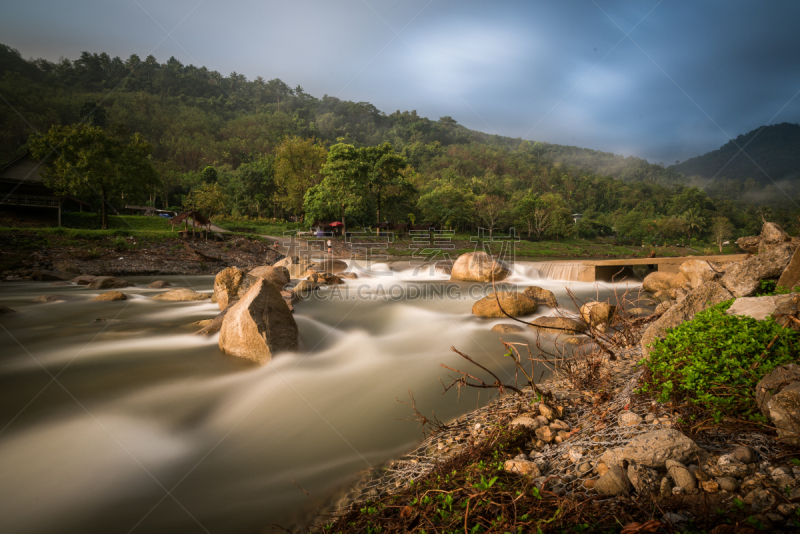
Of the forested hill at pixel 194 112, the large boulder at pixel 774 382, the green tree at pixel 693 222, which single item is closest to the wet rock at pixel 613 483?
the large boulder at pixel 774 382

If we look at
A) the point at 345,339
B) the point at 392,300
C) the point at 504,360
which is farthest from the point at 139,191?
the point at 504,360

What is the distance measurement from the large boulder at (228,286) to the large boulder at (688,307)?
9.84 m

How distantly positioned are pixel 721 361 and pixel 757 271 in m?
3.74

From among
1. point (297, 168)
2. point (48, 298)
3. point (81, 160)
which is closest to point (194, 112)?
point (297, 168)

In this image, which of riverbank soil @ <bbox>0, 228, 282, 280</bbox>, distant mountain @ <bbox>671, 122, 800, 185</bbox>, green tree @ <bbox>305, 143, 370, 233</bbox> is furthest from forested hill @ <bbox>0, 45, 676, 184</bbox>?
riverbank soil @ <bbox>0, 228, 282, 280</bbox>

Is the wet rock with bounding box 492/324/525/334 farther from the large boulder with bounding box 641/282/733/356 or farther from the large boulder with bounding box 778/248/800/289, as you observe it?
the large boulder with bounding box 778/248/800/289

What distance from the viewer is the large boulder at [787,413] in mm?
2344

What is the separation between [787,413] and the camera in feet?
7.87

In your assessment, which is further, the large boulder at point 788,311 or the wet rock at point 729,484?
the large boulder at point 788,311

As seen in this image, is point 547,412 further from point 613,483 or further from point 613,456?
point 613,483

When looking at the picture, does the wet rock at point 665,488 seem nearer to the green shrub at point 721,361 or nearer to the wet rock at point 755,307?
the green shrub at point 721,361

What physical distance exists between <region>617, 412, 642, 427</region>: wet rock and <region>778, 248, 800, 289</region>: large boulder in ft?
11.1

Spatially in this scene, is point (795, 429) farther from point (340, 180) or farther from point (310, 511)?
point (340, 180)

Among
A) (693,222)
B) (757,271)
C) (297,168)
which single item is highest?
(297,168)
